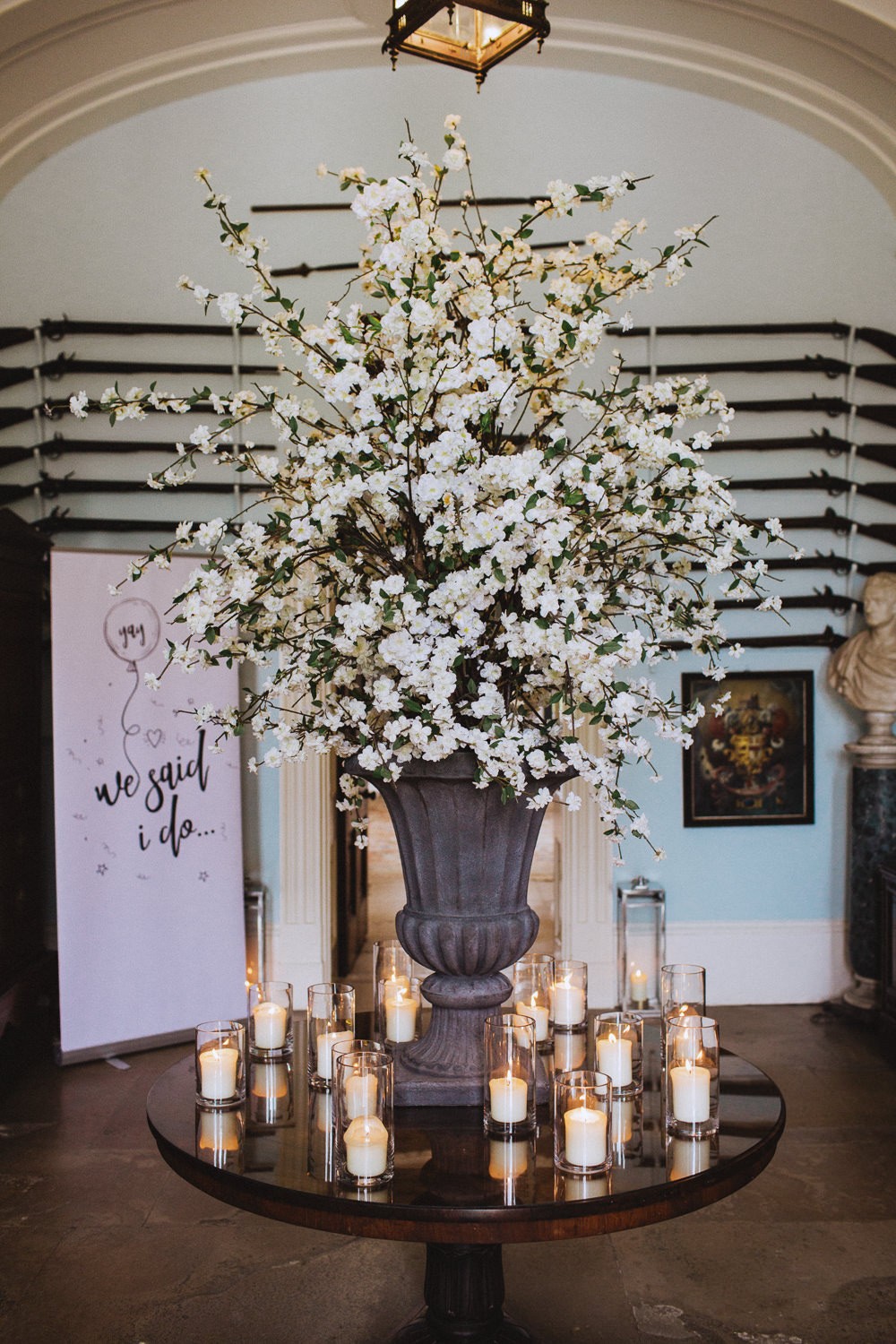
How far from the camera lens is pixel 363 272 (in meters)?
1.96

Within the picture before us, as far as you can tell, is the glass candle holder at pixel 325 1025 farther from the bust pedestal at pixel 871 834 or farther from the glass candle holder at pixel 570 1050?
the bust pedestal at pixel 871 834

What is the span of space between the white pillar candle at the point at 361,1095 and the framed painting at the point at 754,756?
12.3 ft

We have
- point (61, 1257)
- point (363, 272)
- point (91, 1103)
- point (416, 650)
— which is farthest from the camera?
point (91, 1103)

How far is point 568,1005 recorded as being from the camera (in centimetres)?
211

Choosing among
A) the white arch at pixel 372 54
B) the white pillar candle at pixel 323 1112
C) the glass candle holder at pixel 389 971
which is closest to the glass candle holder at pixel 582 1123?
the white pillar candle at pixel 323 1112

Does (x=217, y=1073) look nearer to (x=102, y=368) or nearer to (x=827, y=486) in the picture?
(x=102, y=368)

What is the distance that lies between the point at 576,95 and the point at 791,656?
2822mm

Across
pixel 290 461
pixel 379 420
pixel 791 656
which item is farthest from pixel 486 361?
pixel 791 656

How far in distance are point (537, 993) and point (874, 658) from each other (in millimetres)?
3310

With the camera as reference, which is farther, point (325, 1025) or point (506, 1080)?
point (325, 1025)

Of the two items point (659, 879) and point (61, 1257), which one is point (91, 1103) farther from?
point (659, 879)

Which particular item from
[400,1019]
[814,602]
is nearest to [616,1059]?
[400,1019]

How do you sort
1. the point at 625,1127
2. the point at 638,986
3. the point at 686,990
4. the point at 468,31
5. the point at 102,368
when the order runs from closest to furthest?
the point at 625,1127, the point at 686,990, the point at 468,31, the point at 638,986, the point at 102,368

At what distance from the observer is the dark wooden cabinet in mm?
A: 4277
